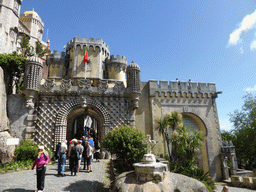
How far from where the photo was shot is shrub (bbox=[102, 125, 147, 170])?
31.8 ft

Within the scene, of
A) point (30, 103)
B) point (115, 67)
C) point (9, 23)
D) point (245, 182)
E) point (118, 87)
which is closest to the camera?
point (30, 103)

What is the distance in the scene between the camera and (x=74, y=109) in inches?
615

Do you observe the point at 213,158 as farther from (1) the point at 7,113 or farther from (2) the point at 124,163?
(1) the point at 7,113

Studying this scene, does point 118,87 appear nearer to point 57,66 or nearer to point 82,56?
point 82,56

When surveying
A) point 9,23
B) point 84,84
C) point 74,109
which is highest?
point 9,23

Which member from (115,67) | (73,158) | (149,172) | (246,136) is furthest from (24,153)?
(246,136)

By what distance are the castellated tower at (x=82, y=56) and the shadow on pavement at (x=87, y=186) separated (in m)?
14.6

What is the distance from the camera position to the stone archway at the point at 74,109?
582 inches

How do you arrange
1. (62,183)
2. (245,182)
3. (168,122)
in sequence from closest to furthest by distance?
(62,183)
(168,122)
(245,182)

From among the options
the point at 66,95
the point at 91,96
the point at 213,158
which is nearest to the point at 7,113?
the point at 66,95

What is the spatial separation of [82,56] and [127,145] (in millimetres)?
15150

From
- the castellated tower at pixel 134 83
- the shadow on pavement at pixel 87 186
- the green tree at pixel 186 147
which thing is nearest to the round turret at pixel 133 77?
the castellated tower at pixel 134 83

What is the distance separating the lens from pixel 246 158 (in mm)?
25109

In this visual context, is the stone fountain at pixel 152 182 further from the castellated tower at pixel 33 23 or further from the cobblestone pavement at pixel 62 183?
the castellated tower at pixel 33 23
